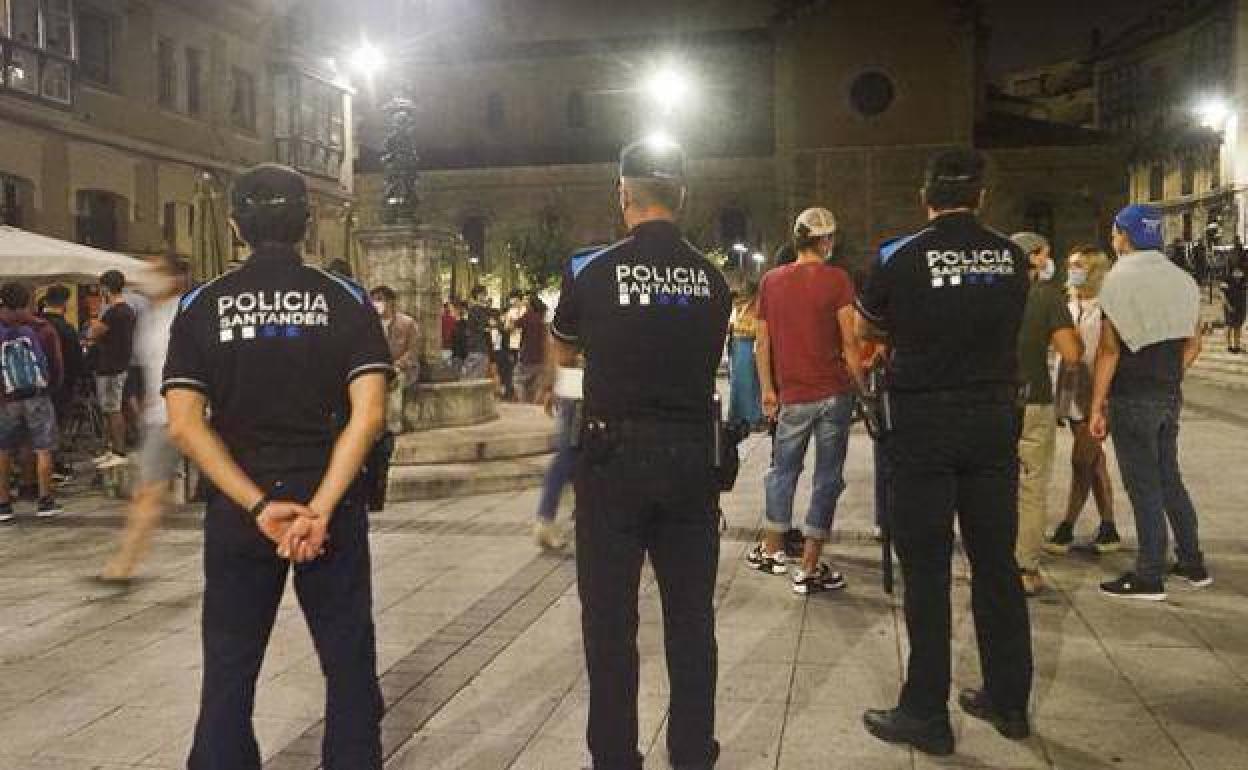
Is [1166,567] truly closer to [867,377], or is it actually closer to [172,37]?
[867,377]

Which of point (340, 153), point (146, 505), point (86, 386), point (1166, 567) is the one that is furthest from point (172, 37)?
point (1166, 567)

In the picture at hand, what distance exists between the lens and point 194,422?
2904mm

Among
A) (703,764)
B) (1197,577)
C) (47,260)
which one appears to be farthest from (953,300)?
(47,260)

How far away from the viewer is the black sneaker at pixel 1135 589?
582 cm

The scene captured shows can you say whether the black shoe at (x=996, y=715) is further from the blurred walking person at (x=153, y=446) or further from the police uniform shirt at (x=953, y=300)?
the blurred walking person at (x=153, y=446)

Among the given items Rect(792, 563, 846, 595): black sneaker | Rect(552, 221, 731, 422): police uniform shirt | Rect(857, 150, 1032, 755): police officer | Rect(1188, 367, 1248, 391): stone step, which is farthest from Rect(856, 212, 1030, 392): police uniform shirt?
Rect(1188, 367, 1248, 391): stone step

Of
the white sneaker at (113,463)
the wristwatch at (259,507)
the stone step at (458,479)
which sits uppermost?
the wristwatch at (259,507)

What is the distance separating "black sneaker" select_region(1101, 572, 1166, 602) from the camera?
582cm

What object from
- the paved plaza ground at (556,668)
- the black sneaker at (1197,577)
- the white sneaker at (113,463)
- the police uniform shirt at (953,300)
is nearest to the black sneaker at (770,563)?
the paved plaza ground at (556,668)

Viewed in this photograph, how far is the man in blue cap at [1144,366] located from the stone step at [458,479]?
523cm

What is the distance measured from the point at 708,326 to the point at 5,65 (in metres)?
19.1

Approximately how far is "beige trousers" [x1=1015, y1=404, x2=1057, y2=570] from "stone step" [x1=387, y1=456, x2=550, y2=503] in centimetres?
492

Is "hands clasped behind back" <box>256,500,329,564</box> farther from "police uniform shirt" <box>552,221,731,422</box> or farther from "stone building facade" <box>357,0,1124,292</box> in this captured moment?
"stone building facade" <box>357,0,1124,292</box>

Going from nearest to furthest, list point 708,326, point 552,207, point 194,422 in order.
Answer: point 194,422, point 708,326, point 552,207
